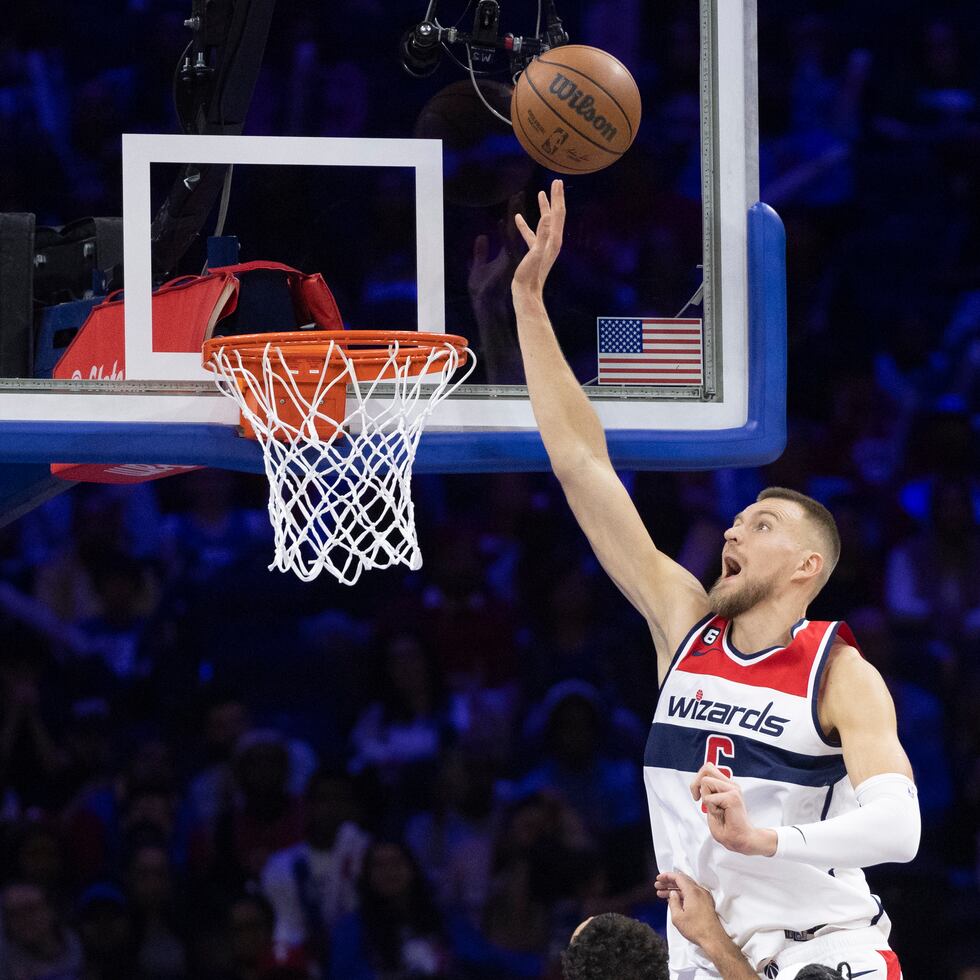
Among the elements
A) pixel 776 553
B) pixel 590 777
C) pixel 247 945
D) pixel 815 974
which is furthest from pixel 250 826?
pixel 815 974

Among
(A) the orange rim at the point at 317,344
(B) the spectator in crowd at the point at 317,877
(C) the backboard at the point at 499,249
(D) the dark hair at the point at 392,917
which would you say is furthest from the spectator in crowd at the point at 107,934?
(A) the orange rim at the point at 317,344

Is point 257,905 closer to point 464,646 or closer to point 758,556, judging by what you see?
point 464,646

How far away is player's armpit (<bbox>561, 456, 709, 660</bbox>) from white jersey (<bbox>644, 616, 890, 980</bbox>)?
9.1 inches

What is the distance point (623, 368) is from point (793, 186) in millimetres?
3131

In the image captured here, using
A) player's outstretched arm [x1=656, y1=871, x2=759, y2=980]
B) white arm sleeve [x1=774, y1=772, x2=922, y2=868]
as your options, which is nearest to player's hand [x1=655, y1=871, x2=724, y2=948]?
player's outstretched arm [x1=656, y1=871, x2=759, y2=980]

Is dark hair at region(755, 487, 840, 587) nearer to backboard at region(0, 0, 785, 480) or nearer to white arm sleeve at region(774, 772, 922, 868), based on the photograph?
backboard at region(0, 0, 785, 480)

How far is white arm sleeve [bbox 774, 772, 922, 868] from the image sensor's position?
103 inches

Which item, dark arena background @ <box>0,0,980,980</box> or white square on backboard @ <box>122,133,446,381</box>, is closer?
white square on backboard @ <box>122,133,446,381</box>

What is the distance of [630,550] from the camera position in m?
3.36

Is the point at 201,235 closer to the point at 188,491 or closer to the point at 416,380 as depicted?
the point at 416,380

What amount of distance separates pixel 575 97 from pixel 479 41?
1.76 ft

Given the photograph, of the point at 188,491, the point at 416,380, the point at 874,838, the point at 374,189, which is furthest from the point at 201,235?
the point at 188,491

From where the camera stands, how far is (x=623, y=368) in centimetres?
362

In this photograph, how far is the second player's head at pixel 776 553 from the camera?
3158 millimetres
